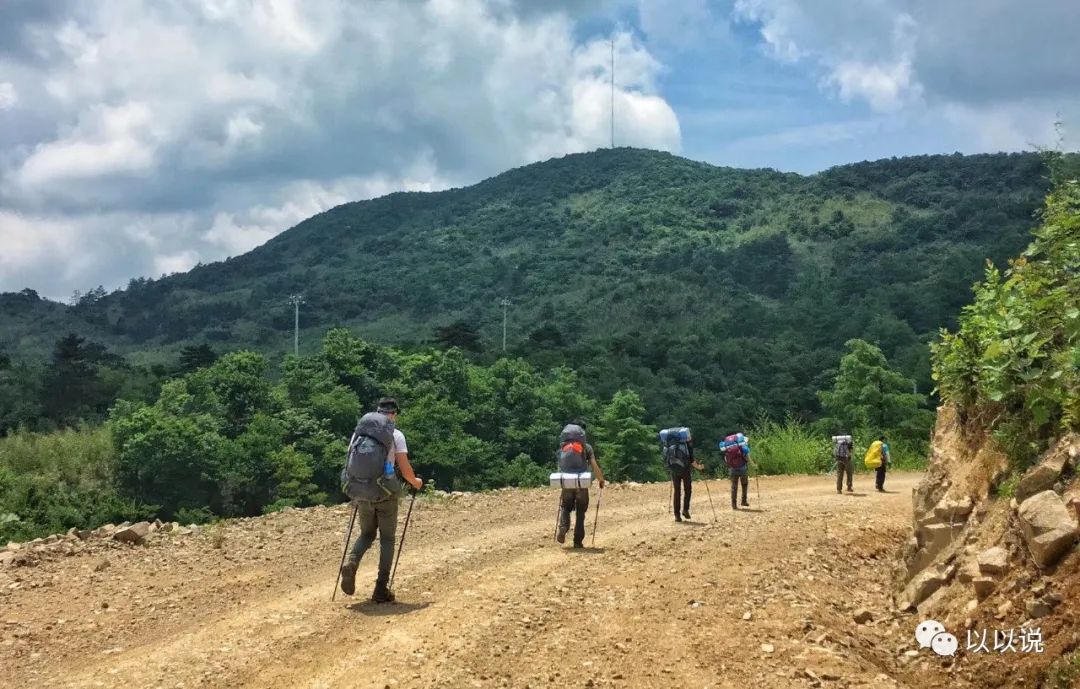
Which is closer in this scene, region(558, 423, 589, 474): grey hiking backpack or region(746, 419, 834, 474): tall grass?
region(558, 423, 589, 474): grey hiking backpack

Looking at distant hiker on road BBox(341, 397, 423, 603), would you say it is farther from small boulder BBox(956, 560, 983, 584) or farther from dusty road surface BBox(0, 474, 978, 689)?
small boulder BBox(956, 560, 983, 584)

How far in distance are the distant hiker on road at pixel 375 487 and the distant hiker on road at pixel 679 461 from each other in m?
6.10

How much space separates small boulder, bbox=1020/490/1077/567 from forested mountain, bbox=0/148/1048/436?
39386 millimetres

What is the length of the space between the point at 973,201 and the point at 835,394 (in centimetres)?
9449

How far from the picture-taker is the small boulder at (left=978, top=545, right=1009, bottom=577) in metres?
6.45

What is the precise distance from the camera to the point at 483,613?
24.6 feet

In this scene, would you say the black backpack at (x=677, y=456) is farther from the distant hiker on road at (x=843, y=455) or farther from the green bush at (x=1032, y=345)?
the distant hiker on road at (x=843, y=455)

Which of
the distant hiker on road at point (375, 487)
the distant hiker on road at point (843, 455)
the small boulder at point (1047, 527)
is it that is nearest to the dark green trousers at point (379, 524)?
the distant hiker on road at point (375, 487)

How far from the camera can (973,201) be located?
11200cm

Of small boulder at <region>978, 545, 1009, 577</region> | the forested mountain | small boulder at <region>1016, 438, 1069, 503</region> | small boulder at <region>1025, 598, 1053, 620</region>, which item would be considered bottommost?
small boulder at <region>1025, 598, 1053, 620</region>

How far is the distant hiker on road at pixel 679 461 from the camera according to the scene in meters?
13.3

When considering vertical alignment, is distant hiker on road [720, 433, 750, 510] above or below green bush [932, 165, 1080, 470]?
below

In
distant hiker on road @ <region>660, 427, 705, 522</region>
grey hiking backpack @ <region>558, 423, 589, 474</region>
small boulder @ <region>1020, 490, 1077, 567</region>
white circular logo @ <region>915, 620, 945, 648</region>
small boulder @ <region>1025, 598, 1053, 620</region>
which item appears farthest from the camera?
distant hiker on road @ <region>660, 427, 705, 522</region>

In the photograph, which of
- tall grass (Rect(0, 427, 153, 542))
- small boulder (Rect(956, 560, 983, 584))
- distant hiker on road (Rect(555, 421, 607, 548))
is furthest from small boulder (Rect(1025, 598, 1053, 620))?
tall grass (Rect(0, 427, 153, 542))
